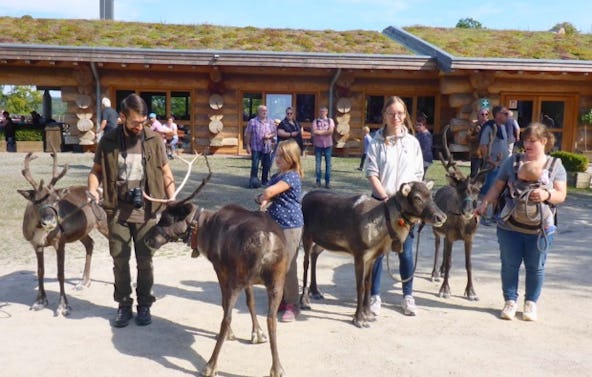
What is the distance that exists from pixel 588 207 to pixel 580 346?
7.63 meters

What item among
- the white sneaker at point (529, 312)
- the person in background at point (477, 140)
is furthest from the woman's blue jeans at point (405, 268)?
the person in background at point (477, 140)

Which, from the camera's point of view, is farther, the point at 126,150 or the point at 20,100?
the point at 20,100

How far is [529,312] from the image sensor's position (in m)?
5.26

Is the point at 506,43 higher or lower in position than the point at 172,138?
higher

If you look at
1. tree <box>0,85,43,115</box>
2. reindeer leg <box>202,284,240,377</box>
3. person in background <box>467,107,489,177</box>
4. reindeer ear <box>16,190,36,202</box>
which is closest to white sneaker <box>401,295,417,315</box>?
reindeer leg <box>202,284,240,377</box>

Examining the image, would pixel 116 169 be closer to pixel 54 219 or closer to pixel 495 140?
pixel 54 219

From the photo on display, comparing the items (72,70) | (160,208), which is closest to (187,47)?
(72,70)

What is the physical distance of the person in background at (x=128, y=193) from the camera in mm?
4945

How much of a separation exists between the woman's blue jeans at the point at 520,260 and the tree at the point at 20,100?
161ft

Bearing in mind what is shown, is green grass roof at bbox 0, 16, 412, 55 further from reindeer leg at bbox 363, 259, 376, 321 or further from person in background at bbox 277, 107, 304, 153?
reindeer leg at bbox 363, 259, 376, 321

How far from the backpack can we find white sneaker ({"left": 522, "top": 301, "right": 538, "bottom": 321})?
0.71 m

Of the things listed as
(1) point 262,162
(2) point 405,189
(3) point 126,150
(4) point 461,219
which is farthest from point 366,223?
(1) point 262,162

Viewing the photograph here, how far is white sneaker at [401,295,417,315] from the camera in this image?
5.38 metres

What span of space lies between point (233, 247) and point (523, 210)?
107 inches
